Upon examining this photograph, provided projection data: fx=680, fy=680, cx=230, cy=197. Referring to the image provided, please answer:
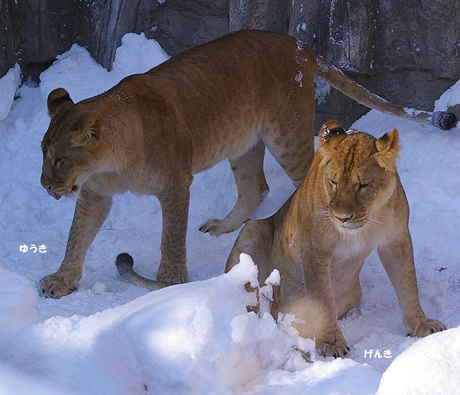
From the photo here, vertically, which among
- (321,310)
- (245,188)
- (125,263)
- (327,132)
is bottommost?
(125,263)

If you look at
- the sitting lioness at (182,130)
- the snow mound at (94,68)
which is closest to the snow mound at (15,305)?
the sitting lioness at (182,130)

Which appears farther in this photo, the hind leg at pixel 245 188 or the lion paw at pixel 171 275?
the hind leg at pixel 245 188

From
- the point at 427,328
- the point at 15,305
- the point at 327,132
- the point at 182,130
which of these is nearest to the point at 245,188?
the point at 182,130

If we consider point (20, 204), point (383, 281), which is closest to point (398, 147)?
point (383, 281)

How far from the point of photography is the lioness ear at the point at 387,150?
2.81 m

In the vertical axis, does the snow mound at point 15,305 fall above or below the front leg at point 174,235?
above

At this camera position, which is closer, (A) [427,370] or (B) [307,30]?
(A) [427,370]

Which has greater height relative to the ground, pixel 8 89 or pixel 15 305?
pixel 15 305

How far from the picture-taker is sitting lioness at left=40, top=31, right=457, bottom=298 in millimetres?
3639

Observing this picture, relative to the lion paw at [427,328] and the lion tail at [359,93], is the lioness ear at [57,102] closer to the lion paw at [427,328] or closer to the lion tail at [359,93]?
the lion tail at [359,93]

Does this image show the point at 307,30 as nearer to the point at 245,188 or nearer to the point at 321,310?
the point at 245,188

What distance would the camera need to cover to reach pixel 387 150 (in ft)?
9.22

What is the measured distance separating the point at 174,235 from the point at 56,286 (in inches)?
28.5

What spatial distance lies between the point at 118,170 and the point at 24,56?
280 cm
